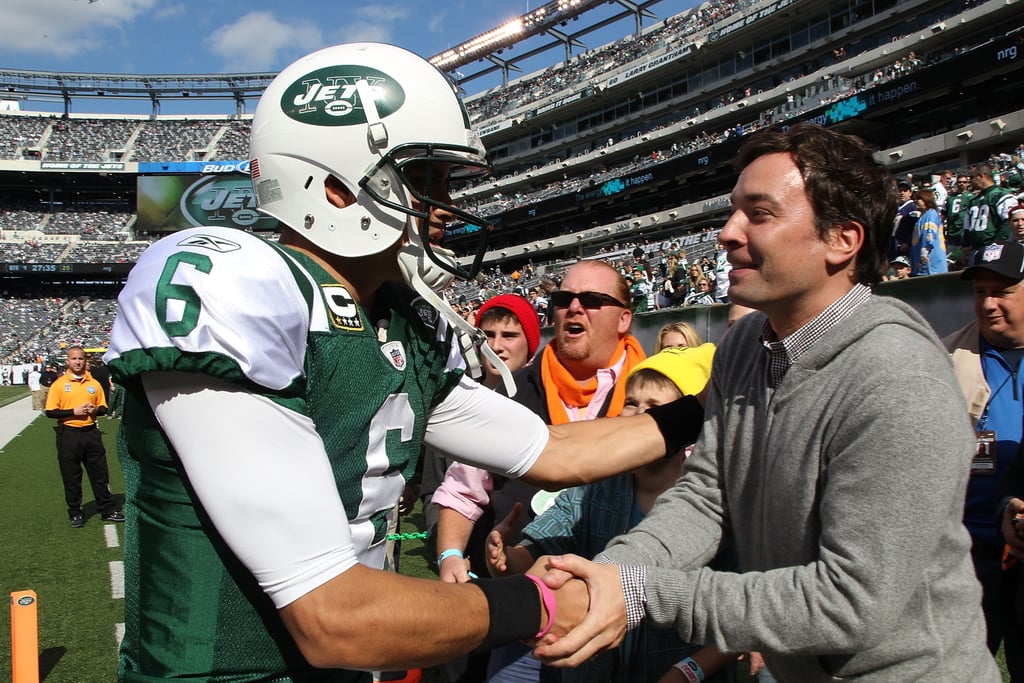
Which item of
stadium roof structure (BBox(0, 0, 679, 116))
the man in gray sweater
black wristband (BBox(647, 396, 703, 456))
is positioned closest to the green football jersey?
the man in gray sweater

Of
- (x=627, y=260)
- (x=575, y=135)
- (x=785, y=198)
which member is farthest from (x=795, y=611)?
(x=575, y=135)

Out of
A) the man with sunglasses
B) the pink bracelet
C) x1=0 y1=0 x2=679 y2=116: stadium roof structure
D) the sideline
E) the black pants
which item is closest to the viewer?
the pink bracelet

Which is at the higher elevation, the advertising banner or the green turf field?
the advertising banner

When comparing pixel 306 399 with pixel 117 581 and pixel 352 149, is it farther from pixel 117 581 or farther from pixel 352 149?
pixel 117 581

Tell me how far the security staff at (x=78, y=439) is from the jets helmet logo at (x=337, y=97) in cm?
861

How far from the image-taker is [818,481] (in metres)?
1.70

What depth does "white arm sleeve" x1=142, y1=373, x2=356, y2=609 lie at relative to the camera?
1.34 metres

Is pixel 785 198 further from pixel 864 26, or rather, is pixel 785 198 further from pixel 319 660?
pixel 864 26

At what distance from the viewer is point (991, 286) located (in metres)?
3.55

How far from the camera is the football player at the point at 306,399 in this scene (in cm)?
137

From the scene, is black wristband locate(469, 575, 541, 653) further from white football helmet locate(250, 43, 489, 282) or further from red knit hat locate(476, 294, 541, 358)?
red knit hat locate(476, 294, 541, 358)

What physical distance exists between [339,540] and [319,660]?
0.67 feet

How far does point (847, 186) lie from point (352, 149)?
1.18 metres

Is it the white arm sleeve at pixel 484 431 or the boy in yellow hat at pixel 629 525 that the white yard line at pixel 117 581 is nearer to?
the boy in yellow hat at pixel 629 525
